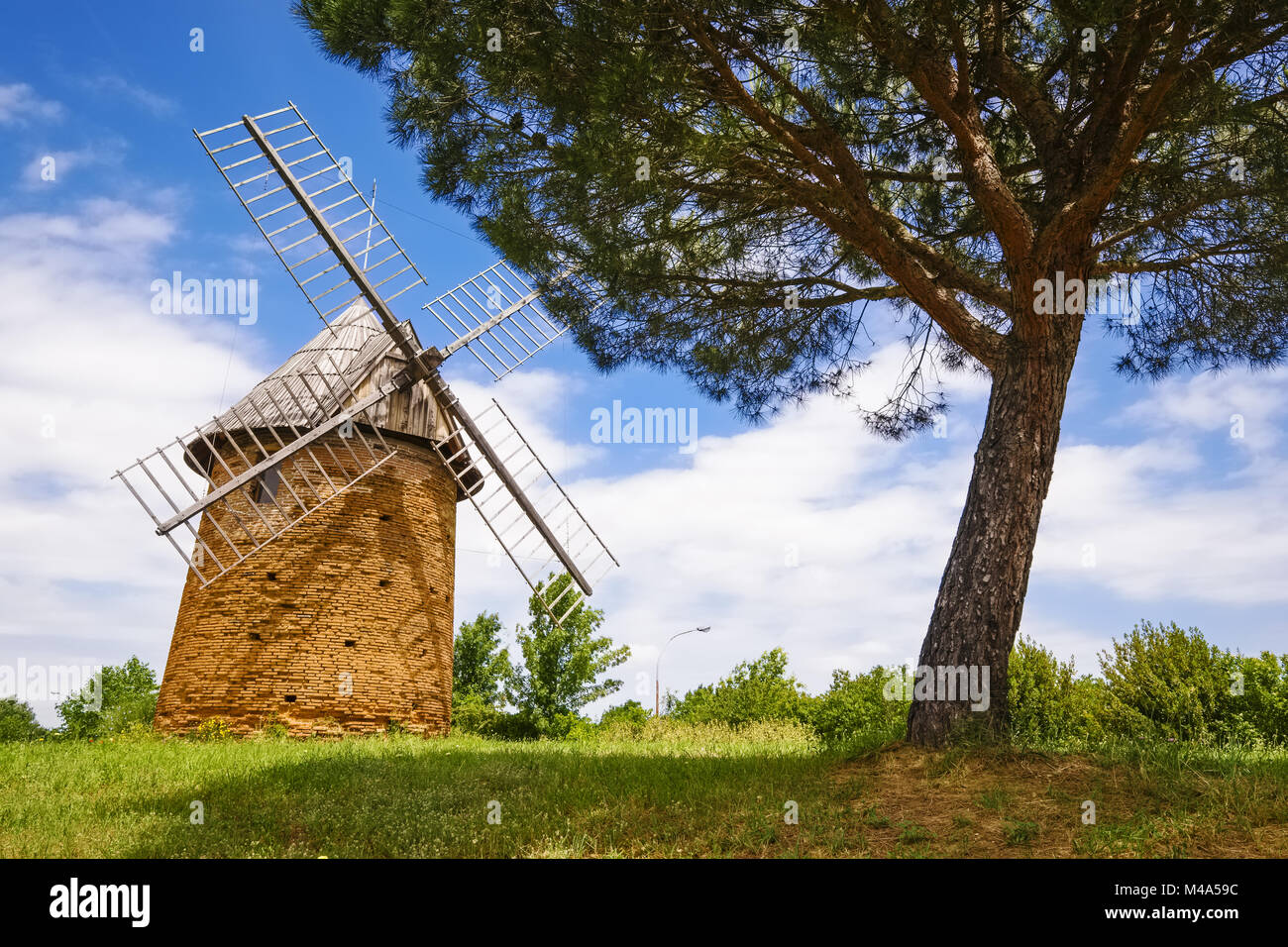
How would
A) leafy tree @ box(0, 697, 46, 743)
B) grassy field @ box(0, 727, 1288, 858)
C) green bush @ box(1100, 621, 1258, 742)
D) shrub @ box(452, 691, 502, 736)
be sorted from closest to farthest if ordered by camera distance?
grassy field @ box(0, 727, 1288, 858) < green bush @ box(1100, 621, 1258, 742) < shrub @ box(452, 691, 502, 736) < leafy tree @ box(0, 697, 46, 743)

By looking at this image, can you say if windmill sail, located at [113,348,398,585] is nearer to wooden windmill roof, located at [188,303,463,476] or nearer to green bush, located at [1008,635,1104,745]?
wooden windmill roof, located at [188,303,463,476]

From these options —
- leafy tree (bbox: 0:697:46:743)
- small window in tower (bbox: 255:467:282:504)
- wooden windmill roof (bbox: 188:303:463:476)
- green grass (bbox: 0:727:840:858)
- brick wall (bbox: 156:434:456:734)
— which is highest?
wooden windmill roof (bbox: 188:303:463:476)

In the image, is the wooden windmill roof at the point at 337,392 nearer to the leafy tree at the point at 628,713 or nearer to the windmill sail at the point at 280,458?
the windmill sail at the point at 280,458

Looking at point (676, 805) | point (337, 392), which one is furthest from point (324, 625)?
point (676, 805)

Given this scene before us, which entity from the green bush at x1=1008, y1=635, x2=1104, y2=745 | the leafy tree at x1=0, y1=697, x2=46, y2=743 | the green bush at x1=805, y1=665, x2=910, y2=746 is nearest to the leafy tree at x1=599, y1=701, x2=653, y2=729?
the green bush at x1=805, y1=665, x2=910, y2=746

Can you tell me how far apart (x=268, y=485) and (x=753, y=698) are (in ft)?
44.3

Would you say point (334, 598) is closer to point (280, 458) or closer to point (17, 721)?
→ point (280, 458)

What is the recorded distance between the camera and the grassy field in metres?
6.14

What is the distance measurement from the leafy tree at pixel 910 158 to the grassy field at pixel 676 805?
3.47 feet

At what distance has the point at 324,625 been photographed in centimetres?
1414

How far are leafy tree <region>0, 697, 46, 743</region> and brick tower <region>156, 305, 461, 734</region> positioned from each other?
22.6m

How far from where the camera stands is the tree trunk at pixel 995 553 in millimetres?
7793

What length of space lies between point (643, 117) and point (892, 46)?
7.61 feet
